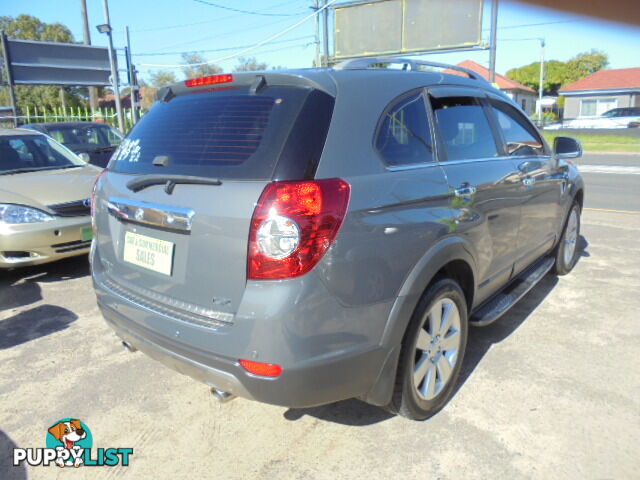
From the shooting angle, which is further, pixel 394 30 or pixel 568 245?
pixel 394 30

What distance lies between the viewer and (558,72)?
63.6 metres

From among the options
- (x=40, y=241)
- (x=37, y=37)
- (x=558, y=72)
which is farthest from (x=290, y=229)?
(x=558, y=72)

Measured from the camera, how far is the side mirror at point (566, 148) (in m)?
4.48

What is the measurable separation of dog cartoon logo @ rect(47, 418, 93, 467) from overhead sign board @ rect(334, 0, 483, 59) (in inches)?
567

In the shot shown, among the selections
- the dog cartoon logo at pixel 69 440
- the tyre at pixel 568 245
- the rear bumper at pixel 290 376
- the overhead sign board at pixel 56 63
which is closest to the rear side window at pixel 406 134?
the rear bumper at pixel 290 376

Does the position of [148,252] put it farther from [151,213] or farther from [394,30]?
[394,30]

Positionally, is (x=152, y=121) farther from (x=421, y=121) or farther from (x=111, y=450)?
(x=111, y=450)

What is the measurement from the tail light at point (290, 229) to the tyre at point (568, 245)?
140 inches

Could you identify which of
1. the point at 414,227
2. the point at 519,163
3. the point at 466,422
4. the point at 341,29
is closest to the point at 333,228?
the point at 414,227

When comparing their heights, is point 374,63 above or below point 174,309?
above

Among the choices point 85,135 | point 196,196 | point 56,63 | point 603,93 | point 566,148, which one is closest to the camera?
point 196,196

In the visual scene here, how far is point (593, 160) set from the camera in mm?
18750

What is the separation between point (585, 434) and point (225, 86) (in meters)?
2.50

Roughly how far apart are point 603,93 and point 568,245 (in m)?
46.6
